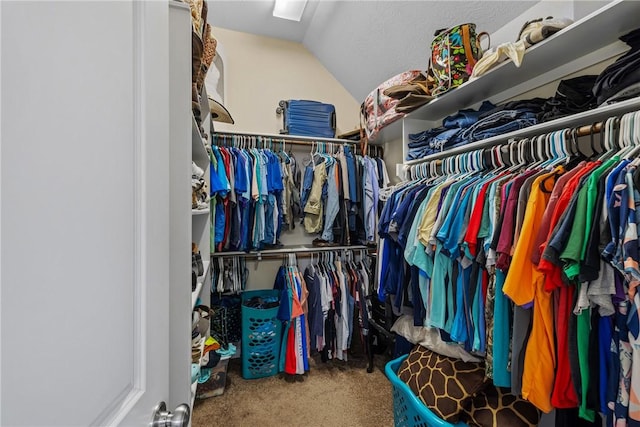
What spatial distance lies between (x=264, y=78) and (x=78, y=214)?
2573mm

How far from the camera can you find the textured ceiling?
157 centimetres

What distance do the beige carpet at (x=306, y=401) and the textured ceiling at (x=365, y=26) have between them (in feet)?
7.66

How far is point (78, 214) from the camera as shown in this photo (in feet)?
1.04

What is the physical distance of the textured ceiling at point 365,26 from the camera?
157 cm

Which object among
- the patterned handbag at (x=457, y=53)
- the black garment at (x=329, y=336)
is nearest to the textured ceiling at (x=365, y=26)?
the patterned handbag at (x=457, y=53)

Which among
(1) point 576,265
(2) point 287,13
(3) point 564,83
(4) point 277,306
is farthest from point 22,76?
(2) point 287,13

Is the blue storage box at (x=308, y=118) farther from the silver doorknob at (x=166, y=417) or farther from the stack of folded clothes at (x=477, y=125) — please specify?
the silver doorknob at (x=166, y=417)

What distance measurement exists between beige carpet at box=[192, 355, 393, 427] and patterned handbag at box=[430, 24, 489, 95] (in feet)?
6.44

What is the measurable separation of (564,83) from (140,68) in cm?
139

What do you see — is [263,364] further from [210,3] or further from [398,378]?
[210,3]

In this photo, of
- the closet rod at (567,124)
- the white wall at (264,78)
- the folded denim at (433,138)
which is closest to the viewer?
the closet rod at (567,124)

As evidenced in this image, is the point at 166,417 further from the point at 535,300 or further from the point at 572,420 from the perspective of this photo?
the point at 572,420

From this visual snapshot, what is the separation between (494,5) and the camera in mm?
1466

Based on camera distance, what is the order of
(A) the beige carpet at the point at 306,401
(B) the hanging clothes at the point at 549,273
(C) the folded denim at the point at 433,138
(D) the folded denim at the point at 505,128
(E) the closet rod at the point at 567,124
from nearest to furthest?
(B) the hanging clothes at the point at 549,273
(E) the closet rod at the point at 567,124
(D) the folded denim at the point at 505,128
(C) the folded denim at the point at 433,138
(A) the beige carpet at the point at 306,401
